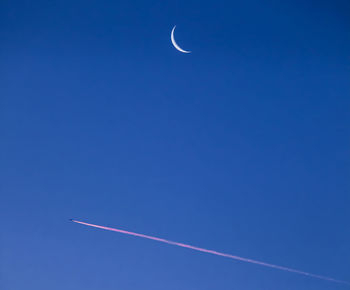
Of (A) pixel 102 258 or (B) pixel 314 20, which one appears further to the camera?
(A) pixel 102 258

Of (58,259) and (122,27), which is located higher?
(122,27)

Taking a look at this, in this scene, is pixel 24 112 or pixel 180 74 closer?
pixel 180 74

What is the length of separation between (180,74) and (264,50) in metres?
0.48

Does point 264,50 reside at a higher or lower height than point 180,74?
higher

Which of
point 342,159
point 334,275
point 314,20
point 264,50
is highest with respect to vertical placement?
point 314,20

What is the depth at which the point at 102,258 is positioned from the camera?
158cm

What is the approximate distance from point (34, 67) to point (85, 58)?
0.33 m

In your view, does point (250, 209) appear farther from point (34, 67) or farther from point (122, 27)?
point (34, 67)

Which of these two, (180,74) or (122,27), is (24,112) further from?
(180,74)

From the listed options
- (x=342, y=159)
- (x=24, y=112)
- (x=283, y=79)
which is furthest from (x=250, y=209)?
(x=24, y=112)

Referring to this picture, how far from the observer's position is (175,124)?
4.87 ft

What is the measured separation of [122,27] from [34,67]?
1.96ft

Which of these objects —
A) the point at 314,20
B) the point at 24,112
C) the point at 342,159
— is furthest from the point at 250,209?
the point at 24,112

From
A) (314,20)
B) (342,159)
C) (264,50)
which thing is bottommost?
(342,159)
